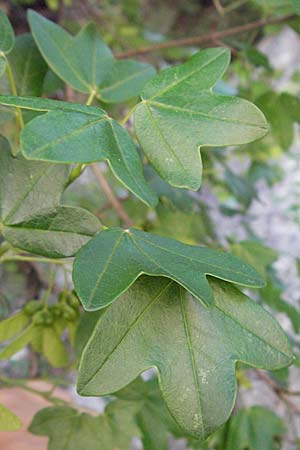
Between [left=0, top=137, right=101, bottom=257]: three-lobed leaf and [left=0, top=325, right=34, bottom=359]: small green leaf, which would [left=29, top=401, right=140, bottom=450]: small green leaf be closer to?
[left=0, top=325, right=34, bottom=359]: small green leaf

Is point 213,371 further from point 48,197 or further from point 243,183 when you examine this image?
point 243,183

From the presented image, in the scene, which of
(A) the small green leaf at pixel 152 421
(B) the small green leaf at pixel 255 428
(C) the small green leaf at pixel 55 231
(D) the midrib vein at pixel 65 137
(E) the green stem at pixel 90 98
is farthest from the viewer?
(B) the small green leaf at pixel 255 428

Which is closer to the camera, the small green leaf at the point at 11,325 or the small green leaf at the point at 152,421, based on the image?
the small green leaf at the point at 11,325

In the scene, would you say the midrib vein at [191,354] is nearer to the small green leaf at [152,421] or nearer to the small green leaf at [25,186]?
the small green leaf at [25,186]

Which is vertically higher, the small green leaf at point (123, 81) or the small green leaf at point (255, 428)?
the small green leaf at point (123, 81)

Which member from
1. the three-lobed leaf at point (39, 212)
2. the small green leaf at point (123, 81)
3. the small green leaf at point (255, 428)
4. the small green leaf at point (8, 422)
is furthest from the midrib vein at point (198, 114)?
the small green leaf at point (255, 428)

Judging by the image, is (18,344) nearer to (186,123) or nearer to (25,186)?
(25,186)
